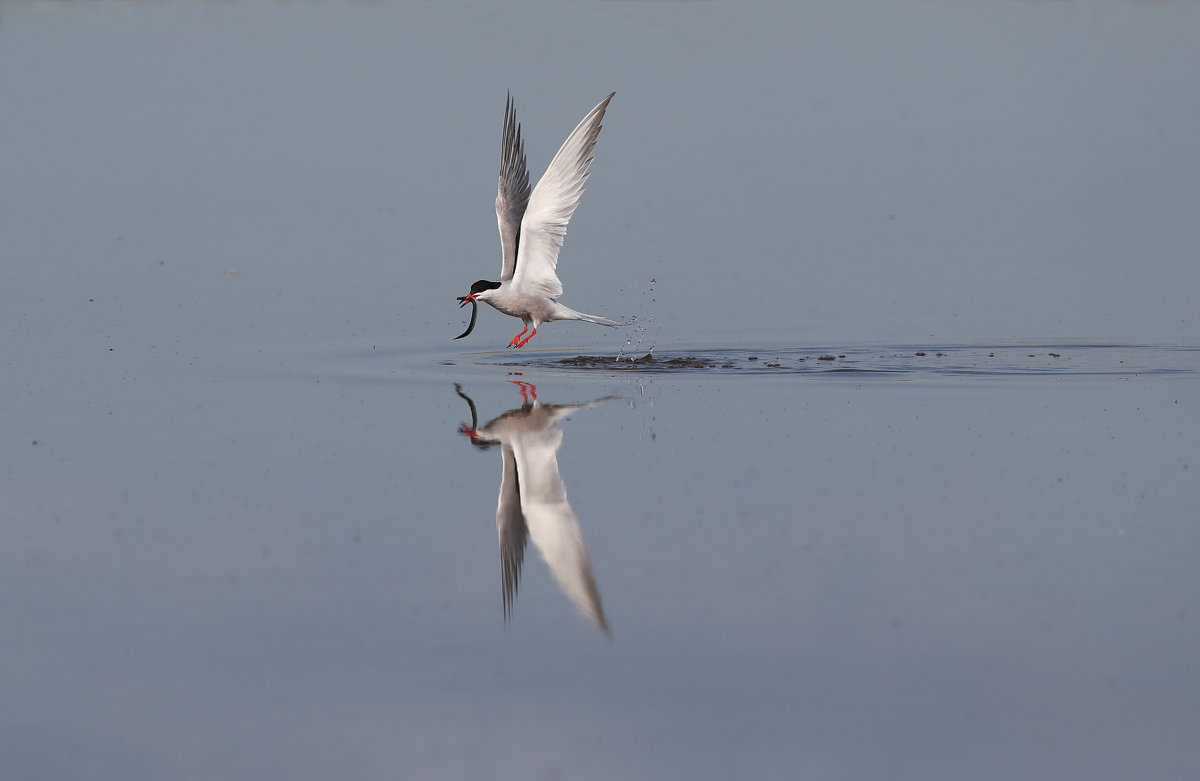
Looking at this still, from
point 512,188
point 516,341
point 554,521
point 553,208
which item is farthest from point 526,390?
point 554,521

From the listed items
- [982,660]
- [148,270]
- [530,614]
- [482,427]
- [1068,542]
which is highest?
[148,270]

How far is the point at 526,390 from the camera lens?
41.5 feet

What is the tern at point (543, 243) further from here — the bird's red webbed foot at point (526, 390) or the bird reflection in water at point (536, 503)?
the bird reflection in water at point (536, 503)

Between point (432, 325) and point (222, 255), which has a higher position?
point (222, 255)

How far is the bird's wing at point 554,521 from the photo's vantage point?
724 cm

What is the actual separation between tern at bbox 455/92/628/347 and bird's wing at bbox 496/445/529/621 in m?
4.79

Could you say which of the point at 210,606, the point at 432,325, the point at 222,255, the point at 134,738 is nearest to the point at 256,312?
the point at 432,325

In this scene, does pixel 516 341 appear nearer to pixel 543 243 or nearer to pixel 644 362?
pixel 543 243

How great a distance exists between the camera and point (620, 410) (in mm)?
11688

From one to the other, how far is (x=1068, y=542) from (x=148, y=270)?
1258cm

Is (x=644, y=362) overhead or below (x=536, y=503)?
overhead

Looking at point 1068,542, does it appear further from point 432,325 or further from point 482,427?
point 432,325

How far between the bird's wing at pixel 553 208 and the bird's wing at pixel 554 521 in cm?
380

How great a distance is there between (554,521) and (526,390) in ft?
14.0
